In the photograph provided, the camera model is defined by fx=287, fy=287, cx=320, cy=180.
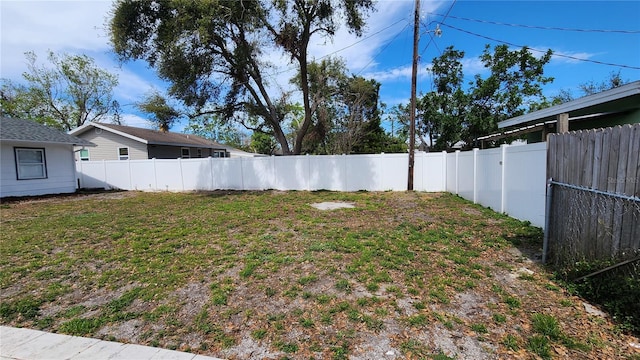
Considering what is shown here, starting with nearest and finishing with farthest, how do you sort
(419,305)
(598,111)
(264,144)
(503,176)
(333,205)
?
(419,305) → (598,111) → (503,176) → (333,205) → (264,144)

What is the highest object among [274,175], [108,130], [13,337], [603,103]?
[108,130]

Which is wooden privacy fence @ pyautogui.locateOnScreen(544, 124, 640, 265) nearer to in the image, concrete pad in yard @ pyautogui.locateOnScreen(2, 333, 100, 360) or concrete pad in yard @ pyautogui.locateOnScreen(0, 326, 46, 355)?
concrete pad in yard @ pyautogui.locateOnScreen(2, 333, 100, 360)

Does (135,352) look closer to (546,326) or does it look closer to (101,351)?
(101,351)

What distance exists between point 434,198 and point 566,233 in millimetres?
5990

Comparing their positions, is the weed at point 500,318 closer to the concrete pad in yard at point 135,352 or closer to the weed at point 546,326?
the weed at point 546,326

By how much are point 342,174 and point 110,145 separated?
48.1ft

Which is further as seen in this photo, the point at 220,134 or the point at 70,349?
the point at 220,134

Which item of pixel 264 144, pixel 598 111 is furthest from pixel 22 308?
pixel 264 144

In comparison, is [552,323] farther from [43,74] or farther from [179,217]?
[43,74]

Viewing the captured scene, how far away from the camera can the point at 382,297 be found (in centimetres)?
298

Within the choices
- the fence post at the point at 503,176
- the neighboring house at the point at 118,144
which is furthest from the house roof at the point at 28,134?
the fence post at the point at 503,176

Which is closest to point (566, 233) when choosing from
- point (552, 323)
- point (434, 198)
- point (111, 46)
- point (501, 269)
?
point (501, 269)

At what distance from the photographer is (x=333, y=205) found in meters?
8.53

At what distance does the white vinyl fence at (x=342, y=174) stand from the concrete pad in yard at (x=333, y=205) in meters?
2.86
